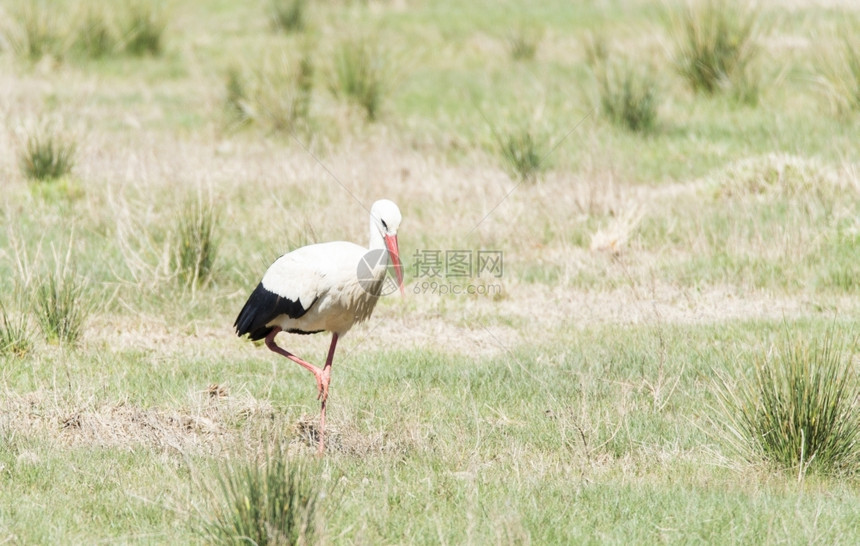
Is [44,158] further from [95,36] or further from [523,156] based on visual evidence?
[95,36]

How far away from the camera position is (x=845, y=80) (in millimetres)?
12141

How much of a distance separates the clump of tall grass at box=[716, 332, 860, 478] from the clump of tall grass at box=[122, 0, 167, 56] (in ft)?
41.5

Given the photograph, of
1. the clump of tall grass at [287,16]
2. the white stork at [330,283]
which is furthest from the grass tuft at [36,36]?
the white stork at [330,283]

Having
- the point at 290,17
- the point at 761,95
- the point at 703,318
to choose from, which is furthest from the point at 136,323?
the point at 290,17

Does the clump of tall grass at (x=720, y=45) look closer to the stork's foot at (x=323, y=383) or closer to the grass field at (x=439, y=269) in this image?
the grass field at (x=439, y=269)

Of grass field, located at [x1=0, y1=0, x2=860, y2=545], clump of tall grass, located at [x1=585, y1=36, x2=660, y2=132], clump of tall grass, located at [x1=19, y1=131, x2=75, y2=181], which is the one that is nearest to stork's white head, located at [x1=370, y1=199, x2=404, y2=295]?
grass field, located at [x1=0, y1=0, x2=860, y2=545]

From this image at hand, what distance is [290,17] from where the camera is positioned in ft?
55.9

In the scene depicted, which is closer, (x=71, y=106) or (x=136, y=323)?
(x=136, y=323)

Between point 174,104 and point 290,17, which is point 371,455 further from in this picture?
point 290,17

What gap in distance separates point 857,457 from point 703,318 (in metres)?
2.67

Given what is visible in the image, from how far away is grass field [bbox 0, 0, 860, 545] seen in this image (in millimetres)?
4852

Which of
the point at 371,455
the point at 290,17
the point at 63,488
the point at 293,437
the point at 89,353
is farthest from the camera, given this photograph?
the point at 290,17

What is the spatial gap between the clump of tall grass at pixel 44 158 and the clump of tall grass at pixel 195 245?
270 cm

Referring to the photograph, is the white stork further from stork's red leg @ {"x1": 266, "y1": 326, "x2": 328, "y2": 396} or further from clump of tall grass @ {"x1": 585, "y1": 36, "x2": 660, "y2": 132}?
clump of tall grass @ {"x1": 585, "y1": 36, "x2": 660, "y2": 132}
